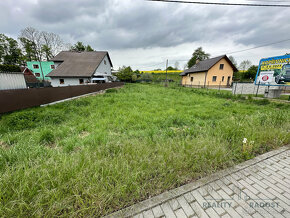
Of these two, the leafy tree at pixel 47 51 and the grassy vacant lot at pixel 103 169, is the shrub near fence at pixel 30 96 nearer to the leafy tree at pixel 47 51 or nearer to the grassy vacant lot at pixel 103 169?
the grassy vacant lot at pixel 103 169

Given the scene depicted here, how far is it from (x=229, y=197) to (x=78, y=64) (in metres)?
24.4

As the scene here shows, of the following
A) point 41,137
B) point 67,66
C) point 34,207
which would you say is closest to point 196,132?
point 34,207

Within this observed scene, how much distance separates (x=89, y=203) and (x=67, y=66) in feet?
79.1

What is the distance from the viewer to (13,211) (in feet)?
4.01

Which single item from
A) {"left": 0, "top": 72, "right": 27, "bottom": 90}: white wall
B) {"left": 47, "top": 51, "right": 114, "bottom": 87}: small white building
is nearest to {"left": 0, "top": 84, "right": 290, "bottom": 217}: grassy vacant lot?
{"left": 0, "top": 72, "right": 27, "bottom": 90}: white wall

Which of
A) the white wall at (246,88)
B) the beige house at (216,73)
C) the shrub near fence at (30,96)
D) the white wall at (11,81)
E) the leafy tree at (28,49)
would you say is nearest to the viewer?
the shrub near fence at (30,96)

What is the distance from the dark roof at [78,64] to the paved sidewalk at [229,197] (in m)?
19.4

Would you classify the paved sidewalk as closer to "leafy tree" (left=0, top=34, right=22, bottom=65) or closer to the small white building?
the small white building

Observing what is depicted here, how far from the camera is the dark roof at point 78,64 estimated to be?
18.5 m

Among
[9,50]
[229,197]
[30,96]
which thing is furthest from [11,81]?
[9,50]

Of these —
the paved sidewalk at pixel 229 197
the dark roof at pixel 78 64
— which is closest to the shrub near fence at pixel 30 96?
the paved sidewalk at pixel 229 197

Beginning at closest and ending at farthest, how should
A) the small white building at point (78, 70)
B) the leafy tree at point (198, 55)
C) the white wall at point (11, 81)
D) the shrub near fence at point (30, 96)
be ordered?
the shrub near fence at point (30, 96), the white wall at point (11, 81), the small white building at point (78, 70), the leafy tree at point (198, 55)

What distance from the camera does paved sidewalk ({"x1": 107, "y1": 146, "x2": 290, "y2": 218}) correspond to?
1424 millimetres

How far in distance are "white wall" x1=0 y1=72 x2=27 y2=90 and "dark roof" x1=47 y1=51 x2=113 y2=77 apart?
10.5 m
